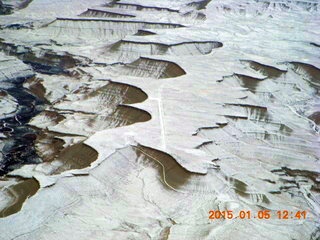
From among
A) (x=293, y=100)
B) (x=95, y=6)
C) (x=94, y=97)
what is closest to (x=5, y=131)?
(x=94, y=97)

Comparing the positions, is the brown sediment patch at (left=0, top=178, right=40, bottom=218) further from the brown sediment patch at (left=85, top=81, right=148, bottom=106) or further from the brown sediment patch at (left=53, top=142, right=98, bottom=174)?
the brown sediment patch at (left=85, top=81, right=148, bottom=106)

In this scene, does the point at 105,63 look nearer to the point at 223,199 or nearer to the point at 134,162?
the point at 134,162

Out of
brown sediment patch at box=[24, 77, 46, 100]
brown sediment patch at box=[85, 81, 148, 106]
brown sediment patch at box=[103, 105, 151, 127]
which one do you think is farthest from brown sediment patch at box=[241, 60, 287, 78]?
brown sediment patch at box=[24, 77, 46, 100]

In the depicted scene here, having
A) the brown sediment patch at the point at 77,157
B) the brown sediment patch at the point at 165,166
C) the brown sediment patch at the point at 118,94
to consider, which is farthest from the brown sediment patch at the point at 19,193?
the brown sediment patch at the point at 118,94
